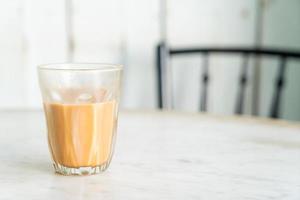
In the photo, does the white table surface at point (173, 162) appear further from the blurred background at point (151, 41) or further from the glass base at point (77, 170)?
the blurred background at point (151, 41)

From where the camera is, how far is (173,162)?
682 mm

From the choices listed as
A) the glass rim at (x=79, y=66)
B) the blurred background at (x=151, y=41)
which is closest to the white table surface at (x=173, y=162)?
the glass rim at (x=79, y=66)

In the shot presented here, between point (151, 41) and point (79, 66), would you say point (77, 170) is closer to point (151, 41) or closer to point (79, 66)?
Answer: point (79, 66)

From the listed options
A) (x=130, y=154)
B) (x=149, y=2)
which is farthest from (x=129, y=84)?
(x=130, y=154)

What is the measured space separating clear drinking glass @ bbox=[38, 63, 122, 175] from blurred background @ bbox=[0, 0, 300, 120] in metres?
0.80

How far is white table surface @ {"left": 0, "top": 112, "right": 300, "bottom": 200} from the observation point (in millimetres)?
565

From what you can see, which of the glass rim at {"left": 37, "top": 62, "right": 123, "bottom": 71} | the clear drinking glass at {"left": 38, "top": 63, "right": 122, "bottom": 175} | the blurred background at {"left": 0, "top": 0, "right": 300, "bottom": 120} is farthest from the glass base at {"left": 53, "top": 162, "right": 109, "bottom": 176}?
the blurred background at {"left": 0, "top": 0, "right": 300, "bottom": 120}

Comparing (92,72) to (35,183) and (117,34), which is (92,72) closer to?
(35,183)

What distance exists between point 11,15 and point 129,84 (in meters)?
0.41

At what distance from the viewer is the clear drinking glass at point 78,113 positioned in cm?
60

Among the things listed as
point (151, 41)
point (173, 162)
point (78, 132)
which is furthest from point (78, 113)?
point (151, 41)

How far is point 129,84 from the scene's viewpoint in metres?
1.57

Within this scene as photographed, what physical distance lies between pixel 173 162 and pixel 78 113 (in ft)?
0.53

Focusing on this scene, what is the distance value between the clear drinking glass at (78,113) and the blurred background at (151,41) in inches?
31.4
